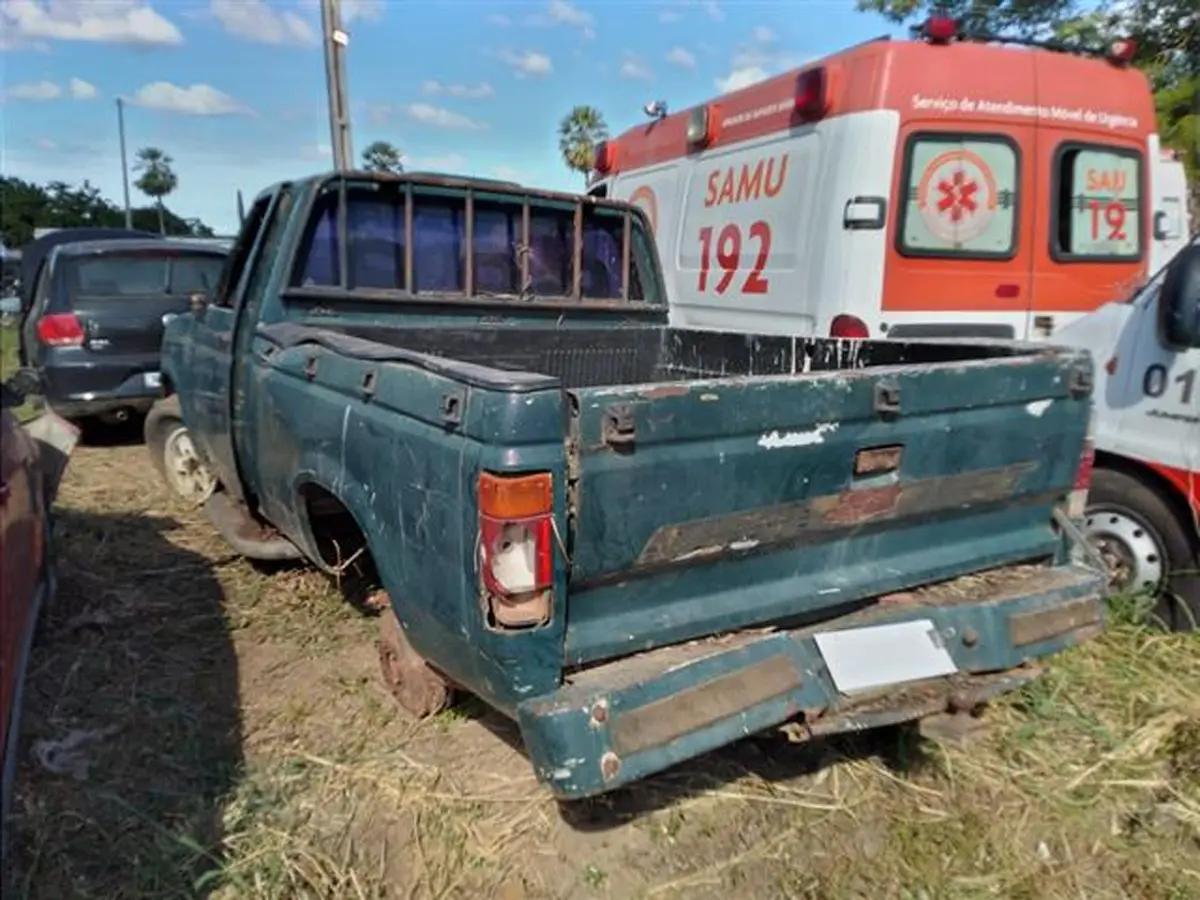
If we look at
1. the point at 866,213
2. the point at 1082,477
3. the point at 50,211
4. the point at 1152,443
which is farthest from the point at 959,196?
the point at 50,211

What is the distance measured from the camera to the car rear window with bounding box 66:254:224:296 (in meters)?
7.59

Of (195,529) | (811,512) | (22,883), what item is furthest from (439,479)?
(195,529)

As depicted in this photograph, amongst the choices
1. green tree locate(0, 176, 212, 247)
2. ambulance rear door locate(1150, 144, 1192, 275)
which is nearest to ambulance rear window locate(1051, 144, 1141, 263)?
ambulance rear door locate(1150, 144, 1192, 275)

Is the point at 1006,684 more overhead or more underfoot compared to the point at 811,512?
more underfoot

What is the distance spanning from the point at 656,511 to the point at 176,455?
4876 millimetres

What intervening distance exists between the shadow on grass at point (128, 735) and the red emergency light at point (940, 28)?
15.4ft

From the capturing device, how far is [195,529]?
5648 millimetres

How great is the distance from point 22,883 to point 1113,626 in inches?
165

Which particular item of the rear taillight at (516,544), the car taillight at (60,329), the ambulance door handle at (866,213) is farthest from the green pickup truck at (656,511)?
the car taillight at (60,329)

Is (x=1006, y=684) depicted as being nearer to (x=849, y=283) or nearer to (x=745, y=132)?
(x=849, y=283)

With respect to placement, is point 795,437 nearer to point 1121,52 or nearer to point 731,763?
point 731,763

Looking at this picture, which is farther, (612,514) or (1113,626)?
(1113,626)

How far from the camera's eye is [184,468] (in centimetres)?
626

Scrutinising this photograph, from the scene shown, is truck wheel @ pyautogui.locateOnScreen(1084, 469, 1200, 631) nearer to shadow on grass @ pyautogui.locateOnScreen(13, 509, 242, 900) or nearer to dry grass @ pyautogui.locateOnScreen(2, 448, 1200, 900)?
dry grass @ pyautogui.locateOnScreen(2, 448, 1200, 900)
